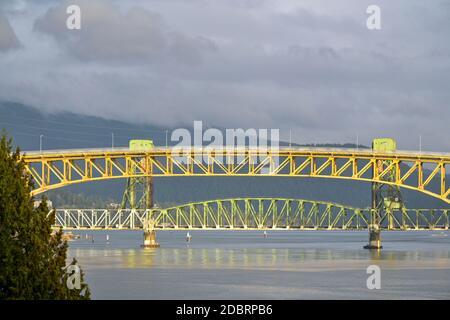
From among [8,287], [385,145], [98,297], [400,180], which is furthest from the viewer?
[385,145]

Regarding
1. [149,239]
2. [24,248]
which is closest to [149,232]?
[149,239]

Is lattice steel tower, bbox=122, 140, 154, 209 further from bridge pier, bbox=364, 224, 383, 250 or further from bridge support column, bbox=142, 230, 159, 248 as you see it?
bridge pier, bbox=364, 224, 383, 250

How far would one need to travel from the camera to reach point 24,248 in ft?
131

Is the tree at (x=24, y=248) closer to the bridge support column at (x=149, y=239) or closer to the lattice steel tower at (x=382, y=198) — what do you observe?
the lattice steel tower at (x=382, y=198)

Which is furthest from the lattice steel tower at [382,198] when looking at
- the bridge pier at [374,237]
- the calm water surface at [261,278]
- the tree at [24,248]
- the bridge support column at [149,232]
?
the tree at [24,248]

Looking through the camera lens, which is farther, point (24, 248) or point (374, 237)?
point (374, 237)

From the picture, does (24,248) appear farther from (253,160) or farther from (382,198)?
(382,198)

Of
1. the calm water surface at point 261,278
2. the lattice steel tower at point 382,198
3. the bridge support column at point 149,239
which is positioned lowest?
the calm water surface at point 261,278

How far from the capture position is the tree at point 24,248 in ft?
127

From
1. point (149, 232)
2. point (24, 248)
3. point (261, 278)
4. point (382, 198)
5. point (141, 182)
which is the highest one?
point (141, 182)
